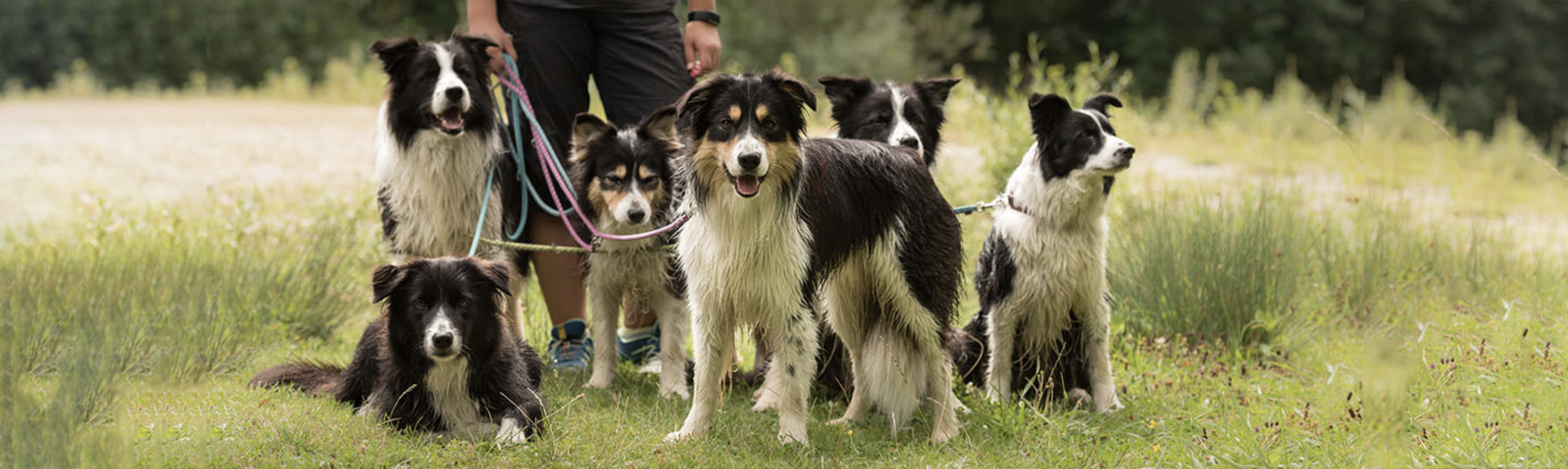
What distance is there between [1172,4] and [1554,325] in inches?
797

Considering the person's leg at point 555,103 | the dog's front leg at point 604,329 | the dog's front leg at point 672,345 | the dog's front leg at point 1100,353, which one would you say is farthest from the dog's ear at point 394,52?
the dog's front leg at point 1100,353

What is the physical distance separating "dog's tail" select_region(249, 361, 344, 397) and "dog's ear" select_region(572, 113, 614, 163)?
1.32 m

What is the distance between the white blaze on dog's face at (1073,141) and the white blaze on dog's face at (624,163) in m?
1.53

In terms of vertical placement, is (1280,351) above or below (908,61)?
below

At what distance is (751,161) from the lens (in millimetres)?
3785

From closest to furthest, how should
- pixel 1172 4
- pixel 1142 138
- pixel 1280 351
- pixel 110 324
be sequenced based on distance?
pixel 110 324 → pixel 1280 351 → pixel 1142 138 → pixel 1172 4

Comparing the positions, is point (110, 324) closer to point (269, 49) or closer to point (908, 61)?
point (908, 61)

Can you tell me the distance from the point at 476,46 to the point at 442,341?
1.63m

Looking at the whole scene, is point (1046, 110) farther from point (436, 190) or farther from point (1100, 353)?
point (436, 190)

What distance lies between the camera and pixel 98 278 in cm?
580

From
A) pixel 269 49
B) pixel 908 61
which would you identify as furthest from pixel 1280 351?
pixel 269 49

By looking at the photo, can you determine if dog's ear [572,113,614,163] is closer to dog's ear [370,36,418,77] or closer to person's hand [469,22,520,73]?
person's hand [469,22,520,73]

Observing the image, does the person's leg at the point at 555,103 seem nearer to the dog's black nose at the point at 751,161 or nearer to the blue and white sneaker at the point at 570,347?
the blue and white sneaker at the point at 570,347

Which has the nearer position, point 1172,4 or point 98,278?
point 98,278
